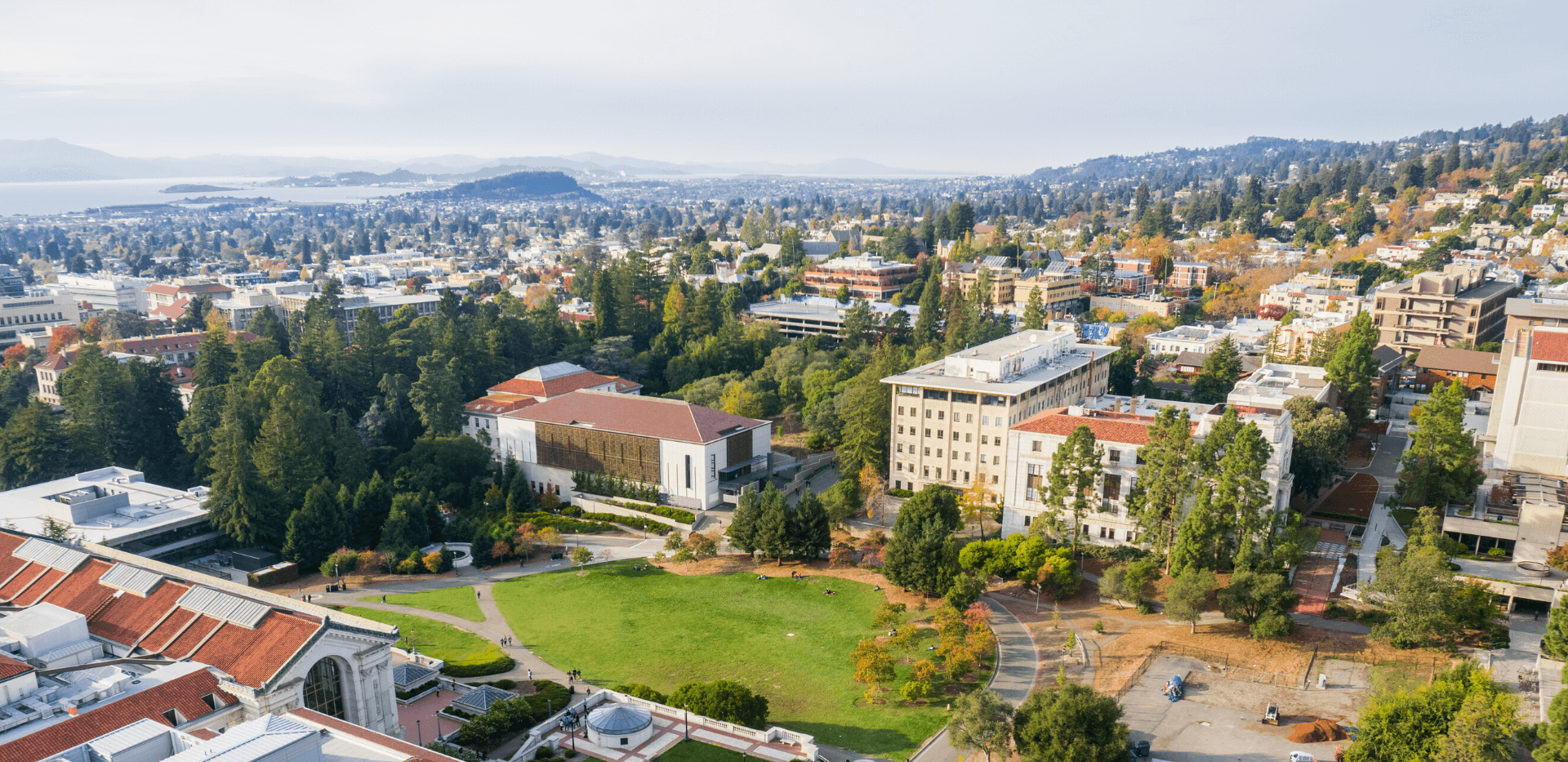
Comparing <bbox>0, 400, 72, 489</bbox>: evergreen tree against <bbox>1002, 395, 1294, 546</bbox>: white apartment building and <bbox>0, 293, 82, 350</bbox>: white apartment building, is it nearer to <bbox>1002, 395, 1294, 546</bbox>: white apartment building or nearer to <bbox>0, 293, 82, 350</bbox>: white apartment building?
<bbox>0, 293, 82, 350</bbox>: white apartment building

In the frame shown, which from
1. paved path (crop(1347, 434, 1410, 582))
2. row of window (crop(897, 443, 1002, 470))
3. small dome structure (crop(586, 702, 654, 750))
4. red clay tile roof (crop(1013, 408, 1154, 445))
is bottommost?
small dome structure (crop(586, 702, 654, 750))

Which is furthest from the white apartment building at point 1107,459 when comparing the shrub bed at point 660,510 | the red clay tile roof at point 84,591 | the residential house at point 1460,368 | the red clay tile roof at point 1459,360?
the red clay tile roof at point 84,591

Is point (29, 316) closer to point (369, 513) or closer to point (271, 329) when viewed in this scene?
point (271, 329)

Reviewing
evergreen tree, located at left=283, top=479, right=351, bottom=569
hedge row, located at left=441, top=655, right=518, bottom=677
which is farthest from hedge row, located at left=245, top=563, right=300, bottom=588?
hedge row, located at left=441, top=655, right=518, bottom=677

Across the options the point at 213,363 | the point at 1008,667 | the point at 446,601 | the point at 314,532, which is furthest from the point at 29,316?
the point at 1008,667

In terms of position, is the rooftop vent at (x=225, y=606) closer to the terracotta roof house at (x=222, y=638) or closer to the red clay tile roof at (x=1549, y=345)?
the terracotta roof house at (x=222, y=638)

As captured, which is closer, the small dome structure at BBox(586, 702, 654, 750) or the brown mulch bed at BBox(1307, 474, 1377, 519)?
the small dome structure at BBox(586, 702, 654, 750)

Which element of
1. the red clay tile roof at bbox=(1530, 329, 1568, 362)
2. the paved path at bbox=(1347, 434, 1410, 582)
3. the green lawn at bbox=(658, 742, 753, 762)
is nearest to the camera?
the green lawn at bbox=(658, 742, 753, 762)
